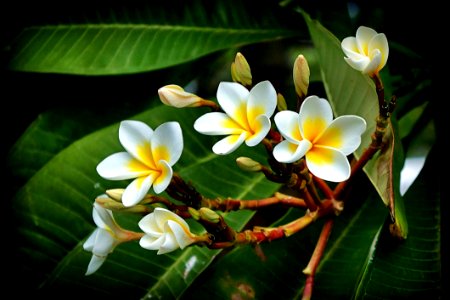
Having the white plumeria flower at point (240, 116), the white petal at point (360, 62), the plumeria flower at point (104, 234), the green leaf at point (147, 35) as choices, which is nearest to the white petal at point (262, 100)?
the white plumeria flower at point (240, 116)

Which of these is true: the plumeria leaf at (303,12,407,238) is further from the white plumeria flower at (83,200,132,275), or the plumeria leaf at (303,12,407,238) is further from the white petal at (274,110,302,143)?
the white plumeria flower at (83,200,132,275)

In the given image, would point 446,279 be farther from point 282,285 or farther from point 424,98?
point 424,98

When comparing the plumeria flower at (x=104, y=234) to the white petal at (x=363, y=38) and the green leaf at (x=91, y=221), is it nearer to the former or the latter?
the green leaf at (x=91, y=221)

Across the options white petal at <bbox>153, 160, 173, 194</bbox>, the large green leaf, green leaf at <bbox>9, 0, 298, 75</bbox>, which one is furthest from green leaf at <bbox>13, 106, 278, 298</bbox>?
white petal at <bbox>153, 160, 173, 194</bbox>

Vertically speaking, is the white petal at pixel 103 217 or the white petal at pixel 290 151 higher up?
the white petal at pixel 290 151

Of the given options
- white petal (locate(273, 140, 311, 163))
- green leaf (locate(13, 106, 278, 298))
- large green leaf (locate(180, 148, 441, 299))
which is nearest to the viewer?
white petal (locate(273, 140, 311, 163))

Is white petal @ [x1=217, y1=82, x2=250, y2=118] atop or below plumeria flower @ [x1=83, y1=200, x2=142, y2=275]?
atop

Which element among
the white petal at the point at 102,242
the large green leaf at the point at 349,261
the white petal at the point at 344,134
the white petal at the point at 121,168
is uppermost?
the white petal at the point at 121,168
